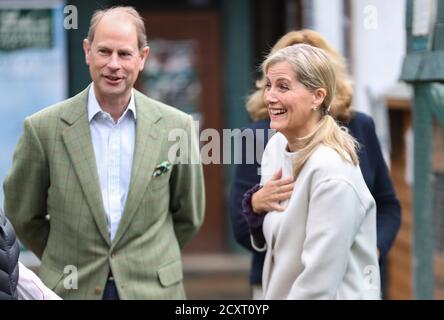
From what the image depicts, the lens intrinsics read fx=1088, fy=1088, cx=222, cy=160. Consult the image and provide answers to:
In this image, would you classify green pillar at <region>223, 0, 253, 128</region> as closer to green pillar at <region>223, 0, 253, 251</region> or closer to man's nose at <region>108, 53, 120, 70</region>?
green pillar at <region>223, 0, 253, 251</region>

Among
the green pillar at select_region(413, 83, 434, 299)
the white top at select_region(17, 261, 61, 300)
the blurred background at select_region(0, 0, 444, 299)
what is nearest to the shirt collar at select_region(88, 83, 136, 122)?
the white top at select_region(17, 261, 61, 300)

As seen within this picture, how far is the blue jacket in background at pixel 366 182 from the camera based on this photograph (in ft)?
13.2

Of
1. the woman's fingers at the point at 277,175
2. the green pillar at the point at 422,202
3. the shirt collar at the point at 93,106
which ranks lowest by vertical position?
the green pillar at the point at 422,202

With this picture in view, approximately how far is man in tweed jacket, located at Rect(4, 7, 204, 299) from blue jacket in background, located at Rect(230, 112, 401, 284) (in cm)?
21

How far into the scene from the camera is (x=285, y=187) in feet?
10.3

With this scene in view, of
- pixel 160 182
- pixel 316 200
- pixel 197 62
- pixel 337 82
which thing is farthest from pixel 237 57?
pixel 316 200

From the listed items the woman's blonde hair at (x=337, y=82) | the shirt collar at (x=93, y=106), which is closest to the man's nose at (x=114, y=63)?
the shirt collar at (x=93, y=106)

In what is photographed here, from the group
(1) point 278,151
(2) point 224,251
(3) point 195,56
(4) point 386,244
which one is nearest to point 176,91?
(3) point 195,56

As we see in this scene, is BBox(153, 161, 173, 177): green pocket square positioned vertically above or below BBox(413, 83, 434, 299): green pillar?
above

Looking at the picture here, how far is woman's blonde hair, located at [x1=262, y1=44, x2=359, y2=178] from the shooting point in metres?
3.04

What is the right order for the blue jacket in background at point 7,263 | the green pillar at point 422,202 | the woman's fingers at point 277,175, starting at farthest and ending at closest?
the green pillar at point 422,202, the woman's fingers at point 277,175, the blue jacket in background at point 7,263

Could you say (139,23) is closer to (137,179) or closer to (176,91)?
(137,179)

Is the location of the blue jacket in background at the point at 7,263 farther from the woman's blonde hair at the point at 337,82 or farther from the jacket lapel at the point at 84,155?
the woman's blonde hair at the point at 337,82
